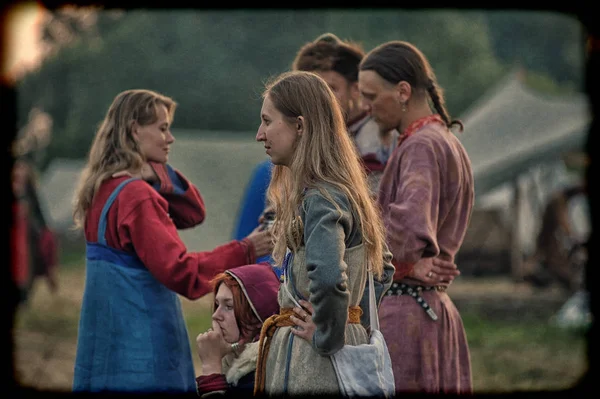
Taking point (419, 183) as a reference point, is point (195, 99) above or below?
below

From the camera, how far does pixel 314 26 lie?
142 ft

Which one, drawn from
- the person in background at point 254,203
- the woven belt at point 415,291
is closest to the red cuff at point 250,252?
the person in background at point 254,203

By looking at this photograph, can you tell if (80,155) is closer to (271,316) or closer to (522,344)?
(522,344)

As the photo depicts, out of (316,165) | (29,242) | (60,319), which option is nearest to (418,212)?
(316,165)

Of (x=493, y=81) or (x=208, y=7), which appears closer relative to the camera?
(x=208, y=7)

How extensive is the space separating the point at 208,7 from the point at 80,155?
38.2m

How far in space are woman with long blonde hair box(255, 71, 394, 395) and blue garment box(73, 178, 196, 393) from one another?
82cm

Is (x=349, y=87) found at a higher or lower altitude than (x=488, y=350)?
higher

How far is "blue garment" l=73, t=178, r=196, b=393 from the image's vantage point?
Result: 3.76 meters

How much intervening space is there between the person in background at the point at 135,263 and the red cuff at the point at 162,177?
1.2 inches

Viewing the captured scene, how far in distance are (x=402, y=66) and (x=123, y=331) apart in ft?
4.66

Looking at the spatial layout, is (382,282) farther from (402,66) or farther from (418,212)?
(402,66)

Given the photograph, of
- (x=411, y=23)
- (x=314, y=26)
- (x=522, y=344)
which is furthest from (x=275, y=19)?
(x=522, y=344)

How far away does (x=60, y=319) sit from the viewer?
14953mm
